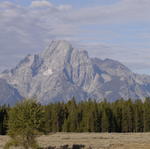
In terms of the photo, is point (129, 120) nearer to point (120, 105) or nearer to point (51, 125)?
point (120, 105)

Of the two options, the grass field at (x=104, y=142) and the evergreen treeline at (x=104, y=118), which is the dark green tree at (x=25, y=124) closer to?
the grass field at (x=104, y=142)

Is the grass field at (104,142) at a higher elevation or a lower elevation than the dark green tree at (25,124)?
lower

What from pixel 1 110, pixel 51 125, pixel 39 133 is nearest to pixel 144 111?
pixel 51 125

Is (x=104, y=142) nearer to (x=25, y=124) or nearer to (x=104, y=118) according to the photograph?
(x=25, y=124)

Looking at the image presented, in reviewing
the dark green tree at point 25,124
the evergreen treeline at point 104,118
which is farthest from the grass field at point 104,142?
the evergreen treeline at point 104,118

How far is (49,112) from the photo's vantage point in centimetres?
17325

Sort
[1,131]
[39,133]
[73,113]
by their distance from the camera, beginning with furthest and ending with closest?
1. [73,113]
2. [1,131]
3. [39,133]

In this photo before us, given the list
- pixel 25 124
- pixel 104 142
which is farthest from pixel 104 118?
pixel 25 124

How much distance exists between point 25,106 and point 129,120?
4028 inches

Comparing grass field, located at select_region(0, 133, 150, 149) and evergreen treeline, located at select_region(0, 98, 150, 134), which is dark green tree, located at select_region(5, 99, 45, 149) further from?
evergreen treeline, located at select_region(0, 98, 150, 134)

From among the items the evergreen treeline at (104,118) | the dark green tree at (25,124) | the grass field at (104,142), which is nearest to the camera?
the dark green tree at (25,124)

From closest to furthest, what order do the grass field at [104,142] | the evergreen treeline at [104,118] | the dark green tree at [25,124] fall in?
the dark green tree at [25,124] < the grass field at [104,142] < the evergreen treeline at [104,118]

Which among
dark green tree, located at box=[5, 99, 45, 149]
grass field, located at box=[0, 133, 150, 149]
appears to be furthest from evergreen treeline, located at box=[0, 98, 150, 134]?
dark green tree, located at box=[5, 99, 45, 149]

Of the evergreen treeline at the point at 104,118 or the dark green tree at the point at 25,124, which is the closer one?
the dark green tree at the point at 25,124
